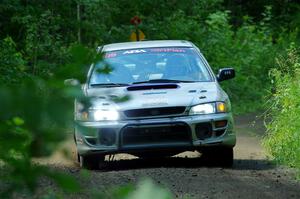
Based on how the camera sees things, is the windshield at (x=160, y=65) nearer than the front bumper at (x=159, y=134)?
No

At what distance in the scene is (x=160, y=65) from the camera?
Result: 1080 cm

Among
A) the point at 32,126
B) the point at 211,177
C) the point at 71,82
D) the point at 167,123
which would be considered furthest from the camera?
the point at 167,123

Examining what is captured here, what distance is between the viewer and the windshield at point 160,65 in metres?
10.4

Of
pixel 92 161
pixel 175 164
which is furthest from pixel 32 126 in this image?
pixel 175 164

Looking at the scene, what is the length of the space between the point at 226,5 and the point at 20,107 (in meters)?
32.4

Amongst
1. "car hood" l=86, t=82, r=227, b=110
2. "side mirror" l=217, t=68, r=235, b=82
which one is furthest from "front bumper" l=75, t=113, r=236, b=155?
"side mirror" l=217, t=68, r=235, b=82

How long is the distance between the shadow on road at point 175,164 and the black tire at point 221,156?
0.05 metres

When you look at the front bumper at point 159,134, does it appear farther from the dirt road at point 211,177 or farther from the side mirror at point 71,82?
the side mirror at point 71,82

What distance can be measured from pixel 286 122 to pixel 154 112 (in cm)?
154

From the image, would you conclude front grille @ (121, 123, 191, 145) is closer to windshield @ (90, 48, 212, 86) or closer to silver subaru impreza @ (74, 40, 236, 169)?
silver subaru impreza @ (74, 40, 236, 169)

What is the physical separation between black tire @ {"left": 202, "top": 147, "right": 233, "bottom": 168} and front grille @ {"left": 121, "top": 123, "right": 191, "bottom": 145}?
638 mm

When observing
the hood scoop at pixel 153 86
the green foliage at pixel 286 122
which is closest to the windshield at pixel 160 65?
the hood scoop at pixel 153 86

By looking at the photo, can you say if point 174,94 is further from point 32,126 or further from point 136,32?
point 136,32

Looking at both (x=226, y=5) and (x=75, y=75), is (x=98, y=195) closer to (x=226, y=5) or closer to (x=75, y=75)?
(x=75, y=75)
